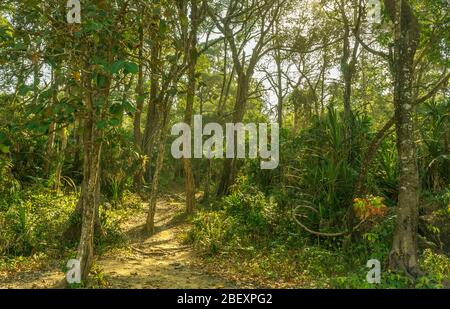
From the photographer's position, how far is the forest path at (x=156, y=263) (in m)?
5.63

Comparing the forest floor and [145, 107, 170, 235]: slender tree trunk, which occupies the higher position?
[145, 107, 170, 235]: slender tree trunk

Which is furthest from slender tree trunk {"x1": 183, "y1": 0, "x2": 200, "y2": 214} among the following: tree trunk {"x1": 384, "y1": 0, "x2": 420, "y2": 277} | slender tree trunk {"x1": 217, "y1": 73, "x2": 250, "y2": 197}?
tree trunk {"x1": 384, "y1": 0, "x2": 420, "y2": 277}

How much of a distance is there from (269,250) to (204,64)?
8.13 metres

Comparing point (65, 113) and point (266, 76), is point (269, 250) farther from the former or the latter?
point (266, 76)

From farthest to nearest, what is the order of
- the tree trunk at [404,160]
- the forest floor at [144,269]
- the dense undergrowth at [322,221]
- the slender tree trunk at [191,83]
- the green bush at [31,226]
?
1. the slender tree trunk at [191,83]
2. the green bush at [31,226]
3. the dense undergrowth at [322,221]
4. the forest floor at [144,269]
5. the tree trunk at [404,160]

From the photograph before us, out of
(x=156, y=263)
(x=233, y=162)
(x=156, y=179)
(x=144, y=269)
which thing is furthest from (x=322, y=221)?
(x=233, y=162)

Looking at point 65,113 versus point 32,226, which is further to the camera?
point 32,226

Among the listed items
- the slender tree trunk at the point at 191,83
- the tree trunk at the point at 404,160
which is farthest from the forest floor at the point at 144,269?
the tree trunk at the point at 404,160

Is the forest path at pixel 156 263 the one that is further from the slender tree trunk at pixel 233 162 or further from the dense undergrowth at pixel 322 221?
the slender tree trunk at pixel 233 162

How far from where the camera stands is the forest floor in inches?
215

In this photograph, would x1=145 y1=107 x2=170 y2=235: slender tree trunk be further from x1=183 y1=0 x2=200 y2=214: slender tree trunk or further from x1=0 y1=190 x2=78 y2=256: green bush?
x1=0 y1=190 x2=78 y2=256: green bush

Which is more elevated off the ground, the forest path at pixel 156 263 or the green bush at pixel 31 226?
the green bush at pixel 31 226
